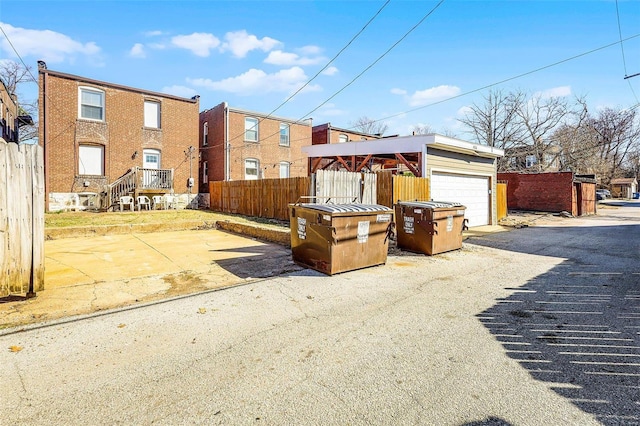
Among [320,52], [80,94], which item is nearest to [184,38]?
[320,52]

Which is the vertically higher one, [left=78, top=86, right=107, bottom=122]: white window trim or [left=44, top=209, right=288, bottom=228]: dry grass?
[left=78, top=86, right=107, bottom=122]: white window trim

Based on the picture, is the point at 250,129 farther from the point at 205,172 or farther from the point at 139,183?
the point at 139,183

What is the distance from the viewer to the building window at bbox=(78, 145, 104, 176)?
17.6m

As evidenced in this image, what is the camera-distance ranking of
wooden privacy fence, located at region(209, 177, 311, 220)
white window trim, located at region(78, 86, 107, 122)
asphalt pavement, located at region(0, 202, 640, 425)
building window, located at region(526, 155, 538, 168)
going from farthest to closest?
building window, located at region(526, 155, 538, 168)
white window trim, located at region(78, 86, 107, 122)
wooden privacy fence, located at region(209, 177, 311, 220)
asphalt pavement, located at region(0, 202, 640, 425)

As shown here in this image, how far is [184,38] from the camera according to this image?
1334cm

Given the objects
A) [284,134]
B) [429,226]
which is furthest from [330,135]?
[429,226]

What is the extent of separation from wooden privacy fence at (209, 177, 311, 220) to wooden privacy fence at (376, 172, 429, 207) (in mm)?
2446

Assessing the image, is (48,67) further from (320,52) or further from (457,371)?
(457,371)

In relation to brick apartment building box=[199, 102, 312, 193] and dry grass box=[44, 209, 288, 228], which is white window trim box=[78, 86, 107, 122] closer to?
dry grass box=[44, 209, 288, 228]

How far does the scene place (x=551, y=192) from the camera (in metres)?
23.2

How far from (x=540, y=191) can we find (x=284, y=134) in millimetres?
18931

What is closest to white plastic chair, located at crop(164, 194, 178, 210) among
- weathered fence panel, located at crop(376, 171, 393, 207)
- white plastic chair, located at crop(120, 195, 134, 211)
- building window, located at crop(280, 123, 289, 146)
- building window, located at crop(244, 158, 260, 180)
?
white plastic chair, located at crop(120, 195, 134, 211)

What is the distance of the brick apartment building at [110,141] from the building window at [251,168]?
3701mm

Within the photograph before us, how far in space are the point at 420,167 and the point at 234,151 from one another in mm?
14632
